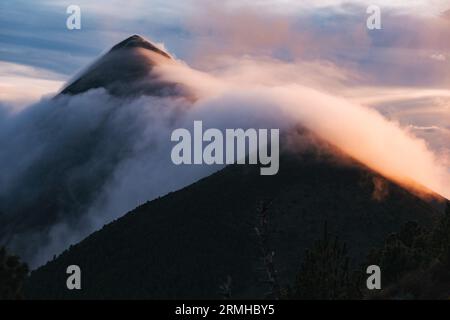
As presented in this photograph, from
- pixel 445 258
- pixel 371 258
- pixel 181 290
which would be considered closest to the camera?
pixel 445 258

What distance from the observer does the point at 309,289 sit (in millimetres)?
64688

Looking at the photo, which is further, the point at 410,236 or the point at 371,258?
the point at 410,236

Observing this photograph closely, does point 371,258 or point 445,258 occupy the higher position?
point 371,258
